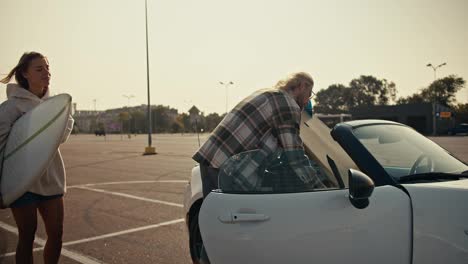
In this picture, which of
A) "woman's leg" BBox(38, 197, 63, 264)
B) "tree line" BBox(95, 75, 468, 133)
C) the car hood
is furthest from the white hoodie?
"tree line" BBox(95, 75, 468, 133)

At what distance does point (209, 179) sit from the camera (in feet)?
9.16

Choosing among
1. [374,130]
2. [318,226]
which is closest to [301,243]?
[318,226]

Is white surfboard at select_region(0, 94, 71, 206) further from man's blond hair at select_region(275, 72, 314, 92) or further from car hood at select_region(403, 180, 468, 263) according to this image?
car hood at select_region(403, 180, 468, 263)

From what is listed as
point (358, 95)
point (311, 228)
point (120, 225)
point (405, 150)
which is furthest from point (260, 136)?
point (358, 95)

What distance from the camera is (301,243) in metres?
2.17

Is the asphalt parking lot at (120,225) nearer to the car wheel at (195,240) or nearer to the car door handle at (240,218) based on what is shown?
the car wheel at (195,240)

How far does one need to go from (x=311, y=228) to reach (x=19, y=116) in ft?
7.61

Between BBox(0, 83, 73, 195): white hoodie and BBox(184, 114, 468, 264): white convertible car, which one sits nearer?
BBox(184, 114, 468, 264): white convertible car

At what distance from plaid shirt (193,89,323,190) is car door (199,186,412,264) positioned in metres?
0.23

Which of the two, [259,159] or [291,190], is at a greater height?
[259,159]

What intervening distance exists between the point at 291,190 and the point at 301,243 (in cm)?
32

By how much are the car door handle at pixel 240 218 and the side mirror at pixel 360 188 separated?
514mm

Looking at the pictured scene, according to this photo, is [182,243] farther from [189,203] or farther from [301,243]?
[301,243]

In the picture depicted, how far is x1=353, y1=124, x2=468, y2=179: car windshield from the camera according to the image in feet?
9.01
